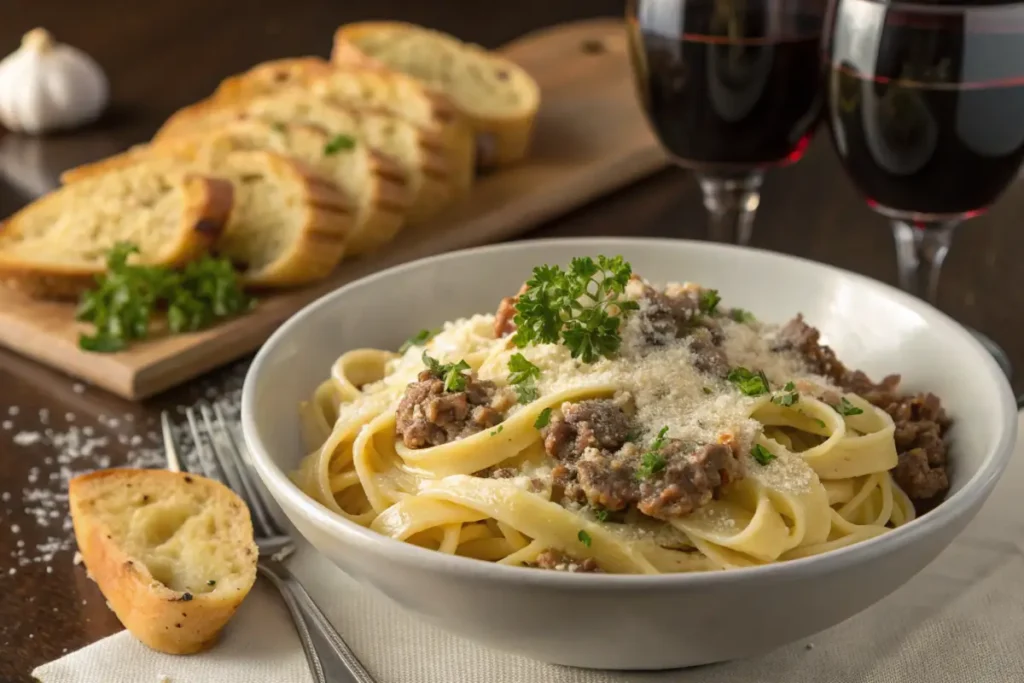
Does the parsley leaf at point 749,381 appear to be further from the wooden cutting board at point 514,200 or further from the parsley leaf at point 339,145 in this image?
the parsley leaf at point 339,145

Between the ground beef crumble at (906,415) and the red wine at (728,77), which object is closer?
the ground beef crumble at (906,415)

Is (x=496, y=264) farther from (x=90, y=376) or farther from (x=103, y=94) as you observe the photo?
(x=103, y=94)

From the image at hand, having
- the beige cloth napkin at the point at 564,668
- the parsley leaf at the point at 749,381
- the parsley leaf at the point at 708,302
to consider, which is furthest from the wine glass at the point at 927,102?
the beige cloth napkin at the point at 564,668

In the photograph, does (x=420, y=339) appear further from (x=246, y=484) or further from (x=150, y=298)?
(x=150, y=298)

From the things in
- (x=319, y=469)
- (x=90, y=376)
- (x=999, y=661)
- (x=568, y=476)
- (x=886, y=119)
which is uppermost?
(x=886, y=119)

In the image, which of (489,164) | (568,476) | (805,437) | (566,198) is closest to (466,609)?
(568,476)

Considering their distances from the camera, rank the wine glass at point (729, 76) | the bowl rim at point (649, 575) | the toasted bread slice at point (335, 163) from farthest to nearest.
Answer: the toasted bread slice at point (335, 163) < the wine glass at point (729, 76) < the bowl rim at point (649, 575)

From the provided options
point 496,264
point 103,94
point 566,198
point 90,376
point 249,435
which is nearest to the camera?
point 249,435

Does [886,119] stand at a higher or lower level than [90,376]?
higher
